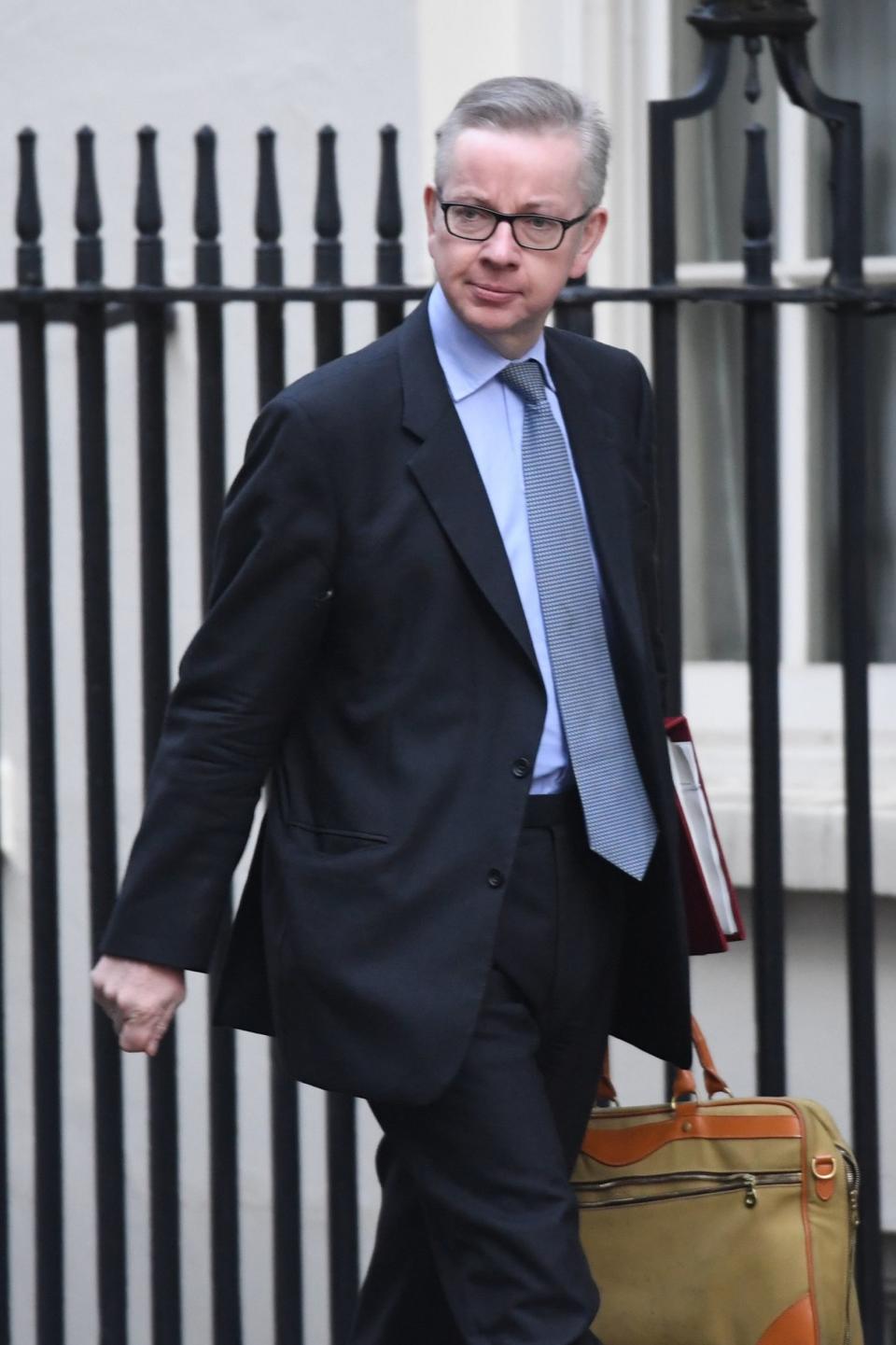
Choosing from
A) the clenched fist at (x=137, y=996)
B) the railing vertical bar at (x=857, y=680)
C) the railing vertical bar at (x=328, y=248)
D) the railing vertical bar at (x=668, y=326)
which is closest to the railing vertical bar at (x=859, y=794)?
the railing vertical bar at (x=857, y=680)

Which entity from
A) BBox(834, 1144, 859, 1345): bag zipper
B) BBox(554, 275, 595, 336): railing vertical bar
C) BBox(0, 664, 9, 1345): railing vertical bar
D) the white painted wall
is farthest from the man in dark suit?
the white painted wall

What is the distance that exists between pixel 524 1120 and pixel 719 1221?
14.6 inches

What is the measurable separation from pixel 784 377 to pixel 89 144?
1.62 meters

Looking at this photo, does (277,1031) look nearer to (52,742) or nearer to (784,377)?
(52,742)

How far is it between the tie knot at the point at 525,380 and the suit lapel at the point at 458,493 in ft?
0.27

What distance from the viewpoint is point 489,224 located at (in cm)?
236

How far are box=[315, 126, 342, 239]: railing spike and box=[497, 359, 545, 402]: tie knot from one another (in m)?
0.85

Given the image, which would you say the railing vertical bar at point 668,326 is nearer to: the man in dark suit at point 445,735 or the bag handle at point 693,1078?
the bag handle at point 693,1078

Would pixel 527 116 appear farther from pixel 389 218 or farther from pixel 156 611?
pixel 156 611

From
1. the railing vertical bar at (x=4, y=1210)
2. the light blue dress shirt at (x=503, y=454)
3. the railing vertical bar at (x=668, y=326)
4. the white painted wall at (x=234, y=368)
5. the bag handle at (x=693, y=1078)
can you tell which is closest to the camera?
the light blue dress shirt at (x=503, y=454)

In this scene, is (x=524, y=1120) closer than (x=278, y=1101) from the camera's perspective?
Yes

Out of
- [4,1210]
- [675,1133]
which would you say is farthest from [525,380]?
[4,1210]

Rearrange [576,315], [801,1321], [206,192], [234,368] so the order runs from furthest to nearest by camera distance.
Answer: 1. [234,368]
2. [206,192]
3. [576,315]
4. [801,1321]

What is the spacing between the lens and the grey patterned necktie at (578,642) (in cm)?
245
